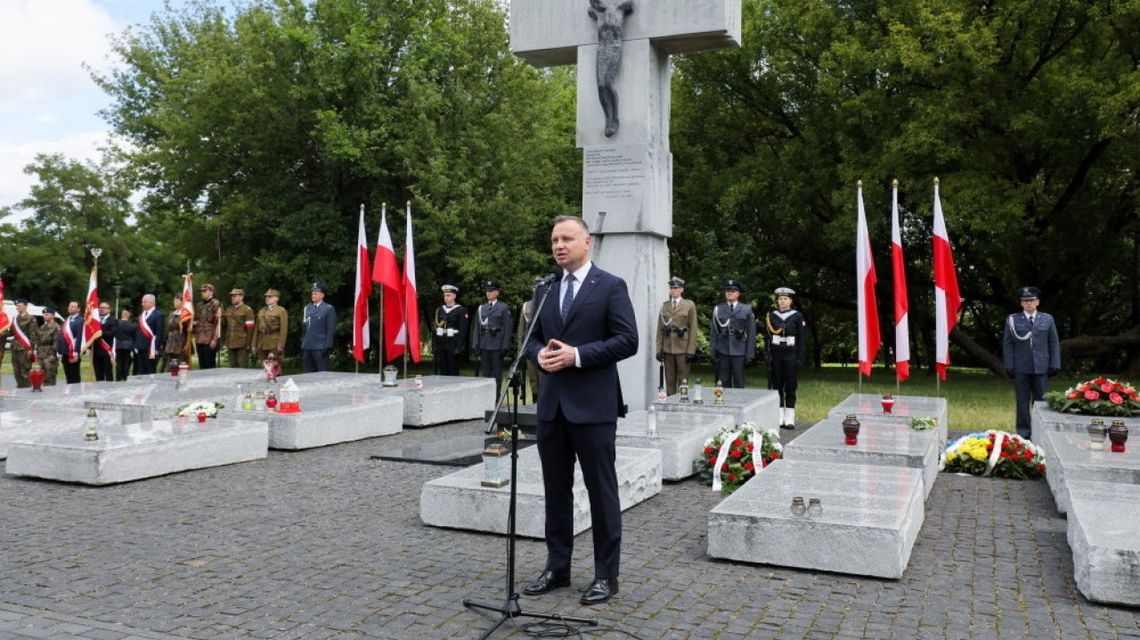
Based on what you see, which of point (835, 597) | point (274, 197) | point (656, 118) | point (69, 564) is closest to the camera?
point (835, 597)

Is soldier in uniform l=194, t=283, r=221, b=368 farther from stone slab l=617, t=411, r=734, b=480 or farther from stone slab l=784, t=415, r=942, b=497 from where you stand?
stone slab l=784, t=415, r=942, b=497

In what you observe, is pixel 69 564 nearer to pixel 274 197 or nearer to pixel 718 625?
pixel 718 625

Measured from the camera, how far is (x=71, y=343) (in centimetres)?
1736

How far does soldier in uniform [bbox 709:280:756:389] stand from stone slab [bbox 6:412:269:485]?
6806 mm

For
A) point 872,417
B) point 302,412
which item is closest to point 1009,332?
point 872,417

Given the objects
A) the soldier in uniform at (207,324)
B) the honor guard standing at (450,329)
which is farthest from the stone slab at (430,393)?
the soldier in uniform at (207,324)

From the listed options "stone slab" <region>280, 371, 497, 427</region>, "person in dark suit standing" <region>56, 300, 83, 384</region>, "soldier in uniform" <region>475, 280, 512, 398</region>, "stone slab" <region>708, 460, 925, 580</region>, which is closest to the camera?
"stone slab" <region>708, 460, 925, 580</region>

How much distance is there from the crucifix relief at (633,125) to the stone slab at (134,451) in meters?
5.29

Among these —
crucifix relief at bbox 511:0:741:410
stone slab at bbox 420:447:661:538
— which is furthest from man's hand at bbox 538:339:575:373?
crucifix relief at bbox 511:0:741:410

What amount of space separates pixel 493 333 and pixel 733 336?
151 inches

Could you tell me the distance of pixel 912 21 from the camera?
2070 centimetres

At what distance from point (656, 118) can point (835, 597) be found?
9017 mm

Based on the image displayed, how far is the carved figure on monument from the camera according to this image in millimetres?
12555

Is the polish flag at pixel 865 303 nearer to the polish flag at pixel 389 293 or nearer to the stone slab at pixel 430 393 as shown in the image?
the stone slab at pixel 430 393
